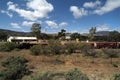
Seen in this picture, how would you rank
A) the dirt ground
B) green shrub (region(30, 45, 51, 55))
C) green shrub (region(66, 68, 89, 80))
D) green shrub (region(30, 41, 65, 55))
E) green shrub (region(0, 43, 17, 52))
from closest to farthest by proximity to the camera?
green shrub (region(66, 68, 89, 80)) → the dirt ground → green shrub (region(30, 45, 51, 55)) → green shrub (region(30, 41, 65, 55)) → green shrub (region(0, 43, 17, 52))

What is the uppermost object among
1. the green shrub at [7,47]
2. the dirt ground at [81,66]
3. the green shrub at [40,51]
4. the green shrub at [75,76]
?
the green shrub at [7,47]

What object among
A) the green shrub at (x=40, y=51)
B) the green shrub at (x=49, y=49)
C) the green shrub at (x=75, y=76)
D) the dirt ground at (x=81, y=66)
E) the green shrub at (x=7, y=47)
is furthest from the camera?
the green shrub at (x=7, y=47)

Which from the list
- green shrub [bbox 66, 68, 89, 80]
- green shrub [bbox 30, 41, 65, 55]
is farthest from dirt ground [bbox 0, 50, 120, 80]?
green shrub [bbox 30, 41, 65, 55]

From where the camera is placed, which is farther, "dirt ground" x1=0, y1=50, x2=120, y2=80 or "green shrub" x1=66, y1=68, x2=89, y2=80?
"dirt ground" x1=0, y1=50, x2=120, y2=80

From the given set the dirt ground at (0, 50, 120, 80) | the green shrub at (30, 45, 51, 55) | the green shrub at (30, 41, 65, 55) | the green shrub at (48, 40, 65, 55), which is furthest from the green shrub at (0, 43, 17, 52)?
the dirt ground at (0, 50, 120, 80)

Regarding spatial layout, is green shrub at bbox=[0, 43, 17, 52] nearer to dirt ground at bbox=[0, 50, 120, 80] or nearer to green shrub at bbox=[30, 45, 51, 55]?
green shrub at bbox=[30, 45, 51, 55]

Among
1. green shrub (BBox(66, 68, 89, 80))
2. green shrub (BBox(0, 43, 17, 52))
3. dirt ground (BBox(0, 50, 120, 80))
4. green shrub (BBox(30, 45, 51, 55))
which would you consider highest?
green shrub (BBox(0, 43, 17, 52))

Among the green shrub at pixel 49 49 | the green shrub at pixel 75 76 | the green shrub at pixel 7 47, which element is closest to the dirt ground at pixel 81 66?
the green shrub at pixel 75 76

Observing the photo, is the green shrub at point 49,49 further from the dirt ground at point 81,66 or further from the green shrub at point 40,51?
the dirt ground at point 81,66

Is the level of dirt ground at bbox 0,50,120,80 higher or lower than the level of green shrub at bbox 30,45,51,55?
lower

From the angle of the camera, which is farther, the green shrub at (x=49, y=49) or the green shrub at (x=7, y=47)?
the green shrub at (x=7, y=47)

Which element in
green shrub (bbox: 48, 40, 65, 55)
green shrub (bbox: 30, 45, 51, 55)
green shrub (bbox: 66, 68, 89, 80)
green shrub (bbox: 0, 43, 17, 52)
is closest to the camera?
green shrub (bbox: 66, 68, 89, 80)

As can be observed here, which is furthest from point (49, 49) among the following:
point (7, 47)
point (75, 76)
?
point (75, 76)

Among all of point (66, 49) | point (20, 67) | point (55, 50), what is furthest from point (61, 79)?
point (66, 49)
